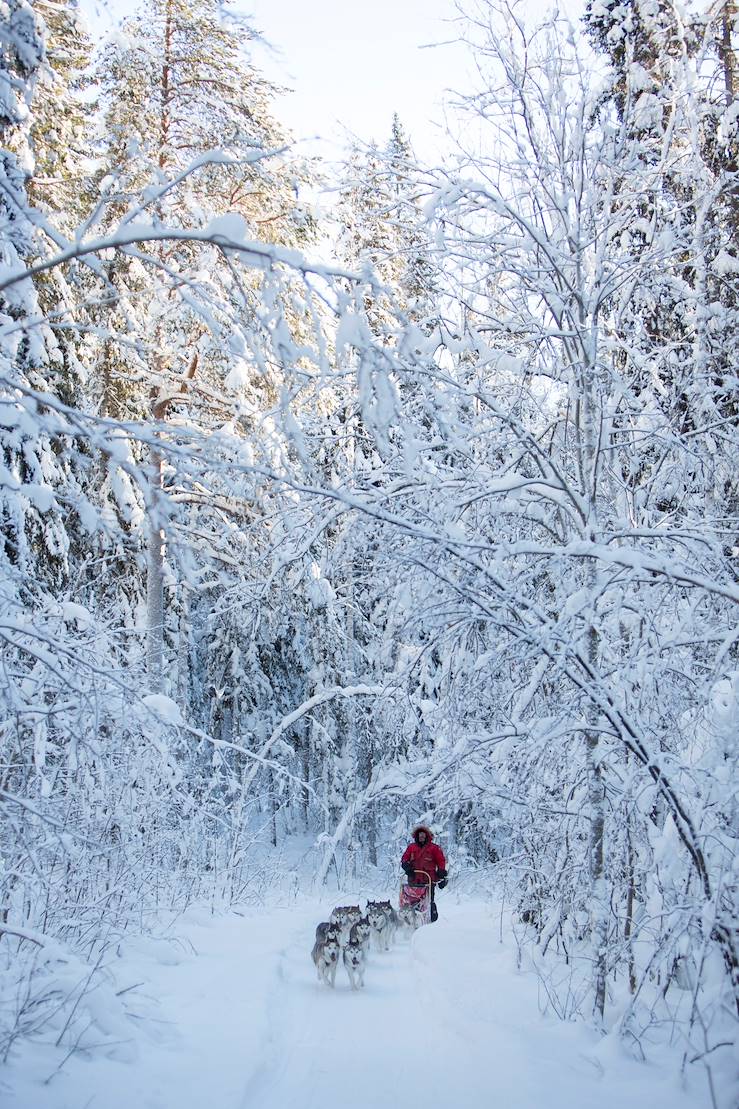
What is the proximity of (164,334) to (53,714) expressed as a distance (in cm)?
1053

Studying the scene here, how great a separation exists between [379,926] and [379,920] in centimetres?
12

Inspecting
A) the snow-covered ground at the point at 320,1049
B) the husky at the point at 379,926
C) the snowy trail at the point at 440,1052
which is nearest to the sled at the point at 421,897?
the husky at the point at 379,926

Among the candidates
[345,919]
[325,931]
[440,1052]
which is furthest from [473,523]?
[345,919]

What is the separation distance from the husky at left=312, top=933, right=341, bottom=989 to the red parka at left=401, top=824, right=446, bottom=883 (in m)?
4.53

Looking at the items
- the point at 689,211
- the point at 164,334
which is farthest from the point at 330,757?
the point at 689,211

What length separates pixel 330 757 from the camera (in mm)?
26562

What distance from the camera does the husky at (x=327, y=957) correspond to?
25.5 feet

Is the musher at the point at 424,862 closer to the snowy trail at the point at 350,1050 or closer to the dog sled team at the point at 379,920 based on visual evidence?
the dog sled team at the point at 379,920

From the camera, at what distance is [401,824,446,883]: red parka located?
487 inches

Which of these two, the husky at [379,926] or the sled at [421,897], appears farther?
the sled at [421,897]

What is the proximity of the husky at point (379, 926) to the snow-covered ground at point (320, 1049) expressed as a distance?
162 cm

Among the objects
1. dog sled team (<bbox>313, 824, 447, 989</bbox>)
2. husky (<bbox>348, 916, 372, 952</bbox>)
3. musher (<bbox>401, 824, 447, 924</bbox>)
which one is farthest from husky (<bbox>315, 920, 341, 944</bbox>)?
musher (<bbox>401, 824, 447, 924</bbox>)

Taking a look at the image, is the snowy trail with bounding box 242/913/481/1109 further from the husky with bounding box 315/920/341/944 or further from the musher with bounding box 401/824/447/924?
the musher with bounding box 401/824/447/924

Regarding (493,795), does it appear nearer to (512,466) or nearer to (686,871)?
(686,871)
